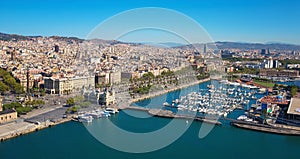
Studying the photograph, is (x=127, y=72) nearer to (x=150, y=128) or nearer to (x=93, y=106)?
(x=93, y=106)

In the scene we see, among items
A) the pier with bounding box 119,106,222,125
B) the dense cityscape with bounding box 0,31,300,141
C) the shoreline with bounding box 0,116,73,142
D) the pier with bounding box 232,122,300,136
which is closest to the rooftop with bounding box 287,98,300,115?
the dense cityscape with bounding box 0,31,300,141

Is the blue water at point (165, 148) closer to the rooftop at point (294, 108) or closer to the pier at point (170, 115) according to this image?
the pier at point (170, 115)

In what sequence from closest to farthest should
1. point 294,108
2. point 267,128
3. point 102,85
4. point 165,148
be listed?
point 165,148 → point 267,128 → point 294,108 → point 102,85

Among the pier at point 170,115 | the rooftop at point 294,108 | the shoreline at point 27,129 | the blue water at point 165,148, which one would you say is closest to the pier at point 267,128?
the blue water at point 165,148

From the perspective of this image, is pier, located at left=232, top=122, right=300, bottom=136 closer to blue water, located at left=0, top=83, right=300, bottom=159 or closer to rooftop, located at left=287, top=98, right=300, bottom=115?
blue water, located at left=0, top=83, right=300, bottom=159

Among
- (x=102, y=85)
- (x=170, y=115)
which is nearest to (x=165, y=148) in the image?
(x=170, y=115)

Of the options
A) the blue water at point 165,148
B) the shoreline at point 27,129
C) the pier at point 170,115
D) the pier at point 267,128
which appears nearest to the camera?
the blue water at point 165,148

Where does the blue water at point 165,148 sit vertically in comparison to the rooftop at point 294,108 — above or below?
below

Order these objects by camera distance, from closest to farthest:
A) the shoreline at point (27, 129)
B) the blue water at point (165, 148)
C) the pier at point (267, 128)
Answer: the blue water at point (165, 148), the shoreline at point (27, 129), the pier at point (267, 128)

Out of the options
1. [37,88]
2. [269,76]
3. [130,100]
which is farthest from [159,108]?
[269,76]

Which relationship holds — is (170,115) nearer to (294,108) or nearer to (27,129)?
(294,108)
